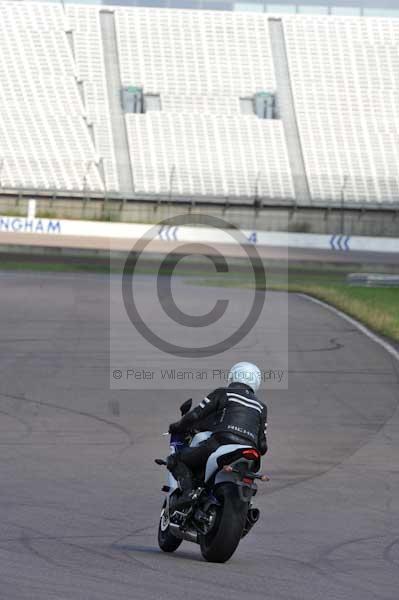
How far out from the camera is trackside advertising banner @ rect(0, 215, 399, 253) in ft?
164

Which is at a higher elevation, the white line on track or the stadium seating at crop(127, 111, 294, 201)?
the stadium seating at crop(127, 111, 294, 201)

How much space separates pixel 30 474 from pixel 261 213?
44459 millimetres

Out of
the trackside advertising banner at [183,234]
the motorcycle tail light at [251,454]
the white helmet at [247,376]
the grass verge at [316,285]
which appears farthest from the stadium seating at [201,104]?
the motorcycle tail light at [251,454]

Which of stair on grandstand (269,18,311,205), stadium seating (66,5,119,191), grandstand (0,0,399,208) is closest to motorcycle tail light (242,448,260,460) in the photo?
grandstand (0,0,399,208)

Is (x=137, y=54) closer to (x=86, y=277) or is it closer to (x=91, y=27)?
(x=91, y=27)

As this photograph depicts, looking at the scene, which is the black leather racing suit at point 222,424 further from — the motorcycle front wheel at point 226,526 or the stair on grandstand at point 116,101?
the stair on grandstand at point 116,101

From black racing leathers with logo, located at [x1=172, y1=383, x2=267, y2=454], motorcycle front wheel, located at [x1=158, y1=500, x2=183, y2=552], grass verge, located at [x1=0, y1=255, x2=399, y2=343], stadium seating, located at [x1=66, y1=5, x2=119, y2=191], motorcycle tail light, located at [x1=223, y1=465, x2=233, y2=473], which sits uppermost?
stadium seating, located at [x1=66, y1=5, x2=119, y2=191]

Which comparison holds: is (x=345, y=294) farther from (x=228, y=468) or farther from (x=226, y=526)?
(x=226, y=526)

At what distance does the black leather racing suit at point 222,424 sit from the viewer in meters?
7.32

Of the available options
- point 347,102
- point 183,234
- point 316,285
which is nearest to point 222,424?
point 316,285

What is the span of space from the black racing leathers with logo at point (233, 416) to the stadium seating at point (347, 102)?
48517 millimetres

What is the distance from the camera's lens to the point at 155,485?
389 inches

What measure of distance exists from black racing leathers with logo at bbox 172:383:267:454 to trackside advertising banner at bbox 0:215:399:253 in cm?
4249

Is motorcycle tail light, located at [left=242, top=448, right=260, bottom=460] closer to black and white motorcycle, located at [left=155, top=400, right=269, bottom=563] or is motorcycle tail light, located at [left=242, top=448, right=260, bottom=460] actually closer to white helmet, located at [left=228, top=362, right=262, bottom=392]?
black and white motorcycle, located at [left=155, top=400, right=269, bottom=563]
